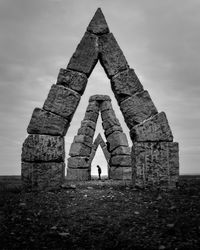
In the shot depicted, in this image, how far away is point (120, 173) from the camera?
588 inches

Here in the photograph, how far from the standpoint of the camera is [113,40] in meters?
8.86

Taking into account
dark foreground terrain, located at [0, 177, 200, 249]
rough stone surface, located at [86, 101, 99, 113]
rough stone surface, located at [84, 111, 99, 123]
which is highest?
rough stone surface, located at [86, 101, 99, 113]

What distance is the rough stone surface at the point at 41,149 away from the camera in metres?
8.02

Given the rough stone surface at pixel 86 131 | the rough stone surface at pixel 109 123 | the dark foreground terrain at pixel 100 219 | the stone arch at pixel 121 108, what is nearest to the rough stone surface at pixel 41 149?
the stone arch at pixel 121 108

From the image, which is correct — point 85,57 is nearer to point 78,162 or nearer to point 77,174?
point 78,162

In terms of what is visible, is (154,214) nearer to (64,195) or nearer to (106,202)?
(106,202)

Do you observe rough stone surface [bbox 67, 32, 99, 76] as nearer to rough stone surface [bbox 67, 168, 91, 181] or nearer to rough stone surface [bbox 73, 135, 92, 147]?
rough stone surface [bbox 73, 135, 92, 147]

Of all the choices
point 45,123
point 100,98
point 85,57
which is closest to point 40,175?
point 45,123

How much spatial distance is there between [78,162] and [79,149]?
622 mm

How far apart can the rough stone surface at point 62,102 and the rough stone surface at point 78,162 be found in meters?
7.06

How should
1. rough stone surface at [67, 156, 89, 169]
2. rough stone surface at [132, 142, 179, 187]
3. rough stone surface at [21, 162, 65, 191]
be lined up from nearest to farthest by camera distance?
rough stone surface at [132, 142, 179, 187] < rough stone surface at [21, 162, 65, 191] < rough stone surface at [67, 156, 89, 169]

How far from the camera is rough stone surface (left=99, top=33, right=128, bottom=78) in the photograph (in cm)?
864

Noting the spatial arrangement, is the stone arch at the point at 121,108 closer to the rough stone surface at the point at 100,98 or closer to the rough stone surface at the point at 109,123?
the rough stone surface at the point at 109,123

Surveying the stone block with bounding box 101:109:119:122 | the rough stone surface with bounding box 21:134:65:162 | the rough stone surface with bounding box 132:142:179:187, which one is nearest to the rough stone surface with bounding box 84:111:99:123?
the stone block with bounding box 101:109:119:122
